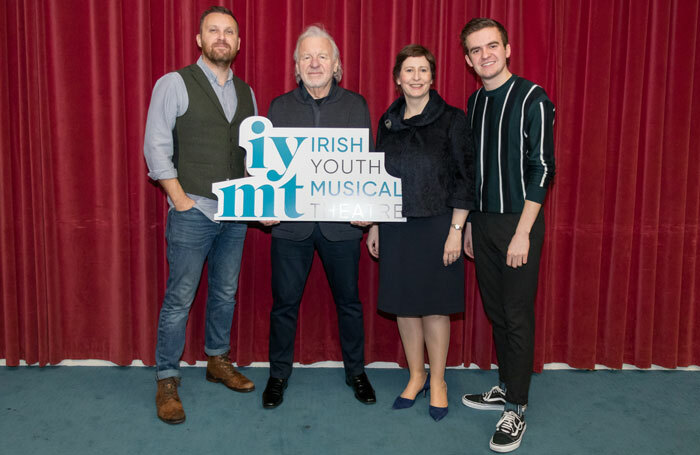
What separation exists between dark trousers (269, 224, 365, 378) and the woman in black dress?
6.9 inches

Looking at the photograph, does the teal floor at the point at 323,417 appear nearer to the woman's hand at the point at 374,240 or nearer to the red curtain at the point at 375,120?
the red curtain at the point at 375,120

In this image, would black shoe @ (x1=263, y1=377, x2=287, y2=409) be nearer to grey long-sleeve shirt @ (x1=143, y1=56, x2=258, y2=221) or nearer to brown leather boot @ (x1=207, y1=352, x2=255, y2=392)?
brown leather boot @ (x1=207, y1=352, x2=255, y2=392)

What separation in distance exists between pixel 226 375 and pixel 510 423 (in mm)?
1333

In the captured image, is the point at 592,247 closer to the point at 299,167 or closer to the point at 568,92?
the point at 568,92

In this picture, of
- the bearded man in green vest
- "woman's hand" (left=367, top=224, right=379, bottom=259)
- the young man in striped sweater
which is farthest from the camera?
"woman's hand" (left=367, top=224, right=379, bottom=259)

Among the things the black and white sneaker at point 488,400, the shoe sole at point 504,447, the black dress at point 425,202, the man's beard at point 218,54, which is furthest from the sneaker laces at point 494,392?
the man's beard at point 218,54

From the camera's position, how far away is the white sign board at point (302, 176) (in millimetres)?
2176

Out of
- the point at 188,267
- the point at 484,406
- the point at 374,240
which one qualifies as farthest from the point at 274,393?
the point at 484,406

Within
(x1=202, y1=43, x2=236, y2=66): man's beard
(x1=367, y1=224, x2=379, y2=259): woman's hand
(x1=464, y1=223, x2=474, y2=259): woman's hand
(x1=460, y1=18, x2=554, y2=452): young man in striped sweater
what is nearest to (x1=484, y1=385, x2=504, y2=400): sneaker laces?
(x1=460, y1=18, x2=554, y2=452): young man in striped sweater

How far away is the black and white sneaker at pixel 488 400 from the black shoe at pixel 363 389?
44cm

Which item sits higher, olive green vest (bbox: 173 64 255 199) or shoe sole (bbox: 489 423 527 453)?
olive green vest (bbox: 173 64 255 199)

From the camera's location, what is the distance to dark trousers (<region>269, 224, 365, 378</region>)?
2.29 metres

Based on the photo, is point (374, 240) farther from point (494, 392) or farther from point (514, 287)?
point (494, 392)

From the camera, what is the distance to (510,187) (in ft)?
6.55
